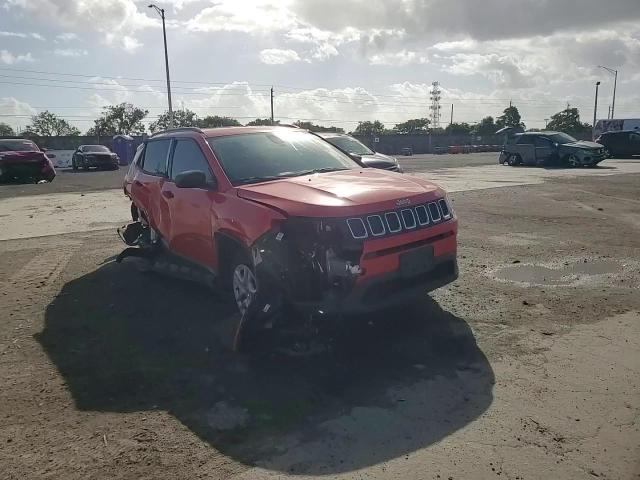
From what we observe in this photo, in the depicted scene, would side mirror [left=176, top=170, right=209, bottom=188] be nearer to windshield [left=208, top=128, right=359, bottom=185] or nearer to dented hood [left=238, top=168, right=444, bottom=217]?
windshield [left=208, top=128, right=359, bottom=185]

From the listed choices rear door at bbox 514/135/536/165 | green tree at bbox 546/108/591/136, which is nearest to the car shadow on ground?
rear door at bbox 514/135/536/165

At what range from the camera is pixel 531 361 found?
12.9 ft

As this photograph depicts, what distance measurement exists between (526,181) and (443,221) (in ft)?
46.5

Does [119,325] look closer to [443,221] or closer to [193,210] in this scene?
[193,210]

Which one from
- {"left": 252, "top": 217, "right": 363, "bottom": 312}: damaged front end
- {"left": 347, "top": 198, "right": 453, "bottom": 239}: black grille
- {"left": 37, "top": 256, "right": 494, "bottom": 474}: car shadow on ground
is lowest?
{"left": 37, "top": 256, "right": 494, "bottom": 474}: car shadow on ground

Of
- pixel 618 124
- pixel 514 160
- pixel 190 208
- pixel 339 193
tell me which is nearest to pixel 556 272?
pixel 339 193

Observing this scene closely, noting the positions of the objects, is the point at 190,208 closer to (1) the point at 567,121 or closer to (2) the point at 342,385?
(2) the point at 342,385

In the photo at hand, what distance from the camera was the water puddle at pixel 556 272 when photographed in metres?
5.96

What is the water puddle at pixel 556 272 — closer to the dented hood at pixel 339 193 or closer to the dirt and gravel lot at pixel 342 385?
the dirt and gravel lot at pixel 342 385

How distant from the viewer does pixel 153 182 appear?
6.51m

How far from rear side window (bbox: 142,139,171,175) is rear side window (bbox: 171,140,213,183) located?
0.33 meters

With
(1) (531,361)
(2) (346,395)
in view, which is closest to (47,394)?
(2) (346,395)

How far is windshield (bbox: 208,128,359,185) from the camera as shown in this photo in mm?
5027

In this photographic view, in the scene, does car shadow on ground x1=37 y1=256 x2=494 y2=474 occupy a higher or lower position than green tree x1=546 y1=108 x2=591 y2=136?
lower
